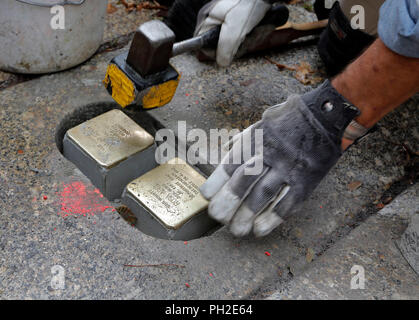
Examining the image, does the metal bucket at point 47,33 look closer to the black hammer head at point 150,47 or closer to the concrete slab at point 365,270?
the black hammer head at point 150,47

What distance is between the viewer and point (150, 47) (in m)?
1.27

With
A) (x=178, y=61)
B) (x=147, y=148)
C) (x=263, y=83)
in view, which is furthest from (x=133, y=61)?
(x=263, y=83)

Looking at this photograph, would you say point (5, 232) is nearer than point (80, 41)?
Yes

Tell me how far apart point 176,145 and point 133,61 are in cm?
40

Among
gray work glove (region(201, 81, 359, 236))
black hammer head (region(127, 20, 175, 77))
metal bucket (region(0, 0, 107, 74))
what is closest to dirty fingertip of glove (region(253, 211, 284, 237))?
gray work glove (region(201, 81, 359, 236))

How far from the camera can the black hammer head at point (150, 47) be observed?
4.18 feet

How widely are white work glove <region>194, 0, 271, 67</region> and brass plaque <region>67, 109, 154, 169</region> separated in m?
0.42

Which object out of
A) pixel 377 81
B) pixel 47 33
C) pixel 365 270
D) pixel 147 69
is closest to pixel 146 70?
pixel 147 69

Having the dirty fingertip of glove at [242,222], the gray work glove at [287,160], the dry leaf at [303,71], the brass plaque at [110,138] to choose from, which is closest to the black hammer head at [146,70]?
the brass plaque at [110,138]

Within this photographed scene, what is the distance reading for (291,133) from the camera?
3.94 ft

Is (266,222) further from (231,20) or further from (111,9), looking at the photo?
(111,9)

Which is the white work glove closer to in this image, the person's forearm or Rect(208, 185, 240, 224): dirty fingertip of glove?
the person's forearm

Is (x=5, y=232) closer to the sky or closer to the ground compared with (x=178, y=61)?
closer to the ground

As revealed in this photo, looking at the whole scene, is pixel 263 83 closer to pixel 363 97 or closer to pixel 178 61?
pixel 178 61
